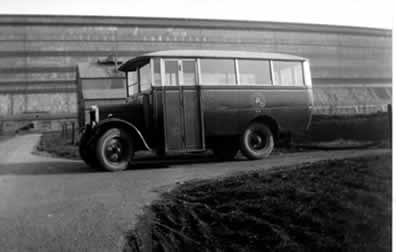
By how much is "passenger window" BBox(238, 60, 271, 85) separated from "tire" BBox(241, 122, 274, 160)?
77 cm

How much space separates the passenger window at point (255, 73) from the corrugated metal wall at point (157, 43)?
228 centimetres

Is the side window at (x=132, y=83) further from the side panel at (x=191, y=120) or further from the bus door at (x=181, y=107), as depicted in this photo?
the side panel at (x=191, y=120)

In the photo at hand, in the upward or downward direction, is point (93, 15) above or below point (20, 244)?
above

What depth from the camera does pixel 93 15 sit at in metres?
1.74

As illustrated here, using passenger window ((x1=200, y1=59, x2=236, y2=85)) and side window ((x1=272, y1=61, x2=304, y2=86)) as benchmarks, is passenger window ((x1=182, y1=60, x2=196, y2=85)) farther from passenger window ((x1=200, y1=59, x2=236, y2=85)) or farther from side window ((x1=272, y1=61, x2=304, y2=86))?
side window ((x1=272, y1=61, x2=304, y2=86))

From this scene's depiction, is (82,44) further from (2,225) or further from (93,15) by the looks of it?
(2,225)

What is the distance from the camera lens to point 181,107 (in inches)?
199

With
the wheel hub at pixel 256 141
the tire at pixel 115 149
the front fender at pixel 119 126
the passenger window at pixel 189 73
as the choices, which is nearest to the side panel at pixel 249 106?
the passenger window at pixel 189 73

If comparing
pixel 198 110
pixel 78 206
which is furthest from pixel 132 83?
pixel 78 206

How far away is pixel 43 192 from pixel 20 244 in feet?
5.39

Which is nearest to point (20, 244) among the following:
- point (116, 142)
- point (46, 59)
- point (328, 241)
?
point (46, 59)

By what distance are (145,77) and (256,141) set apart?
208 cm

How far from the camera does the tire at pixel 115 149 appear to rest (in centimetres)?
477

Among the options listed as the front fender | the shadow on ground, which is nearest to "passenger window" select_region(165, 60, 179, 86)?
the front fender
